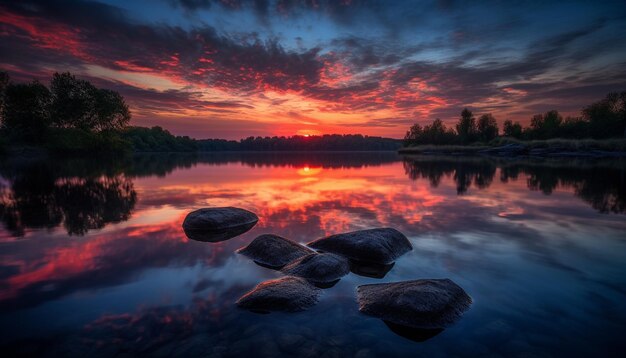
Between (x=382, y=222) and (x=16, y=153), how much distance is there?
267 ft

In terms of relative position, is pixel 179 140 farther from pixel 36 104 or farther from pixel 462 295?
pixel 462 295

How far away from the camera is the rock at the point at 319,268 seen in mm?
6586

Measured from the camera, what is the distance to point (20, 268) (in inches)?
283

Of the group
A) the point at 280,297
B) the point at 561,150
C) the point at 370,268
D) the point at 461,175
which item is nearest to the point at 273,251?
the point at 280,297

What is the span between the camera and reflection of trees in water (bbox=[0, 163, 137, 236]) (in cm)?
1135

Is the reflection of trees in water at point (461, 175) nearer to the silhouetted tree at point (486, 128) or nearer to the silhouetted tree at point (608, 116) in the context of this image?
the silhouetted tree at point (608, 116)

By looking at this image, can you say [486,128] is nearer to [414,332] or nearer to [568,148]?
[568,148]

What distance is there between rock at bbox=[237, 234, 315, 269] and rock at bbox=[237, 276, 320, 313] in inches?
62.8

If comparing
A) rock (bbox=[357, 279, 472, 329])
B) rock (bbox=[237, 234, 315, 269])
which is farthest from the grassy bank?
rock (bbox=[237, 234, 315, 269])

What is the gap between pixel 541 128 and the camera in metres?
97.9

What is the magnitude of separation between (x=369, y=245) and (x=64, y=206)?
15.5 m

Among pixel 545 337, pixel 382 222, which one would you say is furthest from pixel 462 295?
pixel 382 222

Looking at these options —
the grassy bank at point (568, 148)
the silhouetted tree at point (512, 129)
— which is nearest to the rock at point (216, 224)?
the grassy bank at point (568, 148)

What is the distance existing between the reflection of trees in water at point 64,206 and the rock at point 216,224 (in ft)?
12.3
